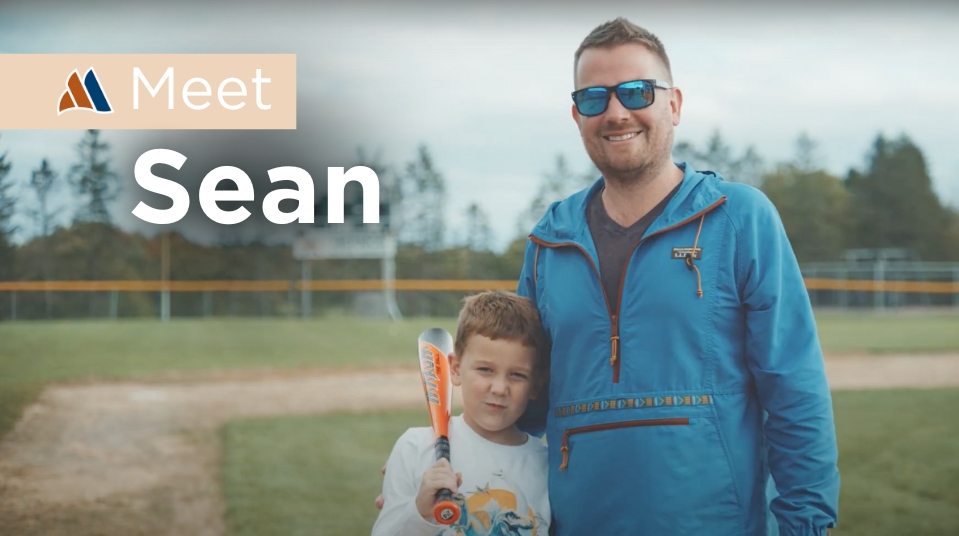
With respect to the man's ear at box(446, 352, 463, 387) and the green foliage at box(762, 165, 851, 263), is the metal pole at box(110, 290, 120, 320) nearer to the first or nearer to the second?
the man's ear at box(446, 352, 463, 387)

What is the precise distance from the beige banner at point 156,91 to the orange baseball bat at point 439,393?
3794 millimetres

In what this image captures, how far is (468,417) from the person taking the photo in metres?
1.98

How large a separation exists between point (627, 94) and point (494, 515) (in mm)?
910

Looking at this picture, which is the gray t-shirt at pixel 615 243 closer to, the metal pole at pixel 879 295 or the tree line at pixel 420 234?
the tree line at pixel 420 234

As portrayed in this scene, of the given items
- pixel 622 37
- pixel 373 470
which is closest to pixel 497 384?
pixel 622 37

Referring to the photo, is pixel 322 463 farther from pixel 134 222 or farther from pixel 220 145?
pixel 134 222

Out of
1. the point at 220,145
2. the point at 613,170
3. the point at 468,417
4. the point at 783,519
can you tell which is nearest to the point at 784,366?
the point at 783,519

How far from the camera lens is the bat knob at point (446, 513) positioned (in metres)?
1.74

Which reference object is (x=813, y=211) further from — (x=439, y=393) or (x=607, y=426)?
(x=607, y=426)

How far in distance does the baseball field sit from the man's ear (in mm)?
2413

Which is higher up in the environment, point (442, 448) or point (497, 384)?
point (497, 384)

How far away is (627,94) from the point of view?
1808mm

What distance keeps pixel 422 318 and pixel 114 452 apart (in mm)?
14914

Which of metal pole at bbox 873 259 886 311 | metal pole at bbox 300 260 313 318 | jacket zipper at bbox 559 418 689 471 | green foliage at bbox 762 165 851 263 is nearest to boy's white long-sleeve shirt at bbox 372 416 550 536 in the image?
jacket zipper at bbox 559 418 689 471
